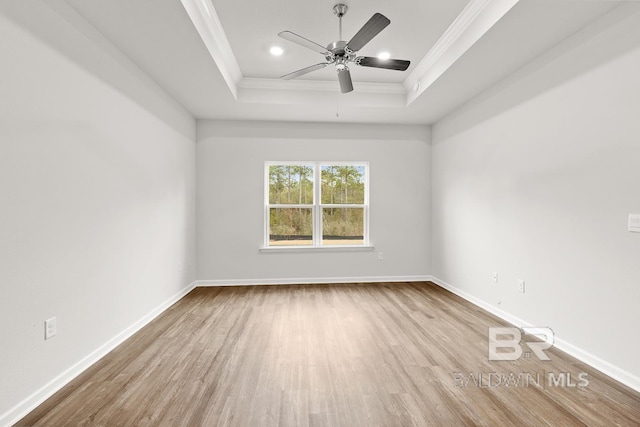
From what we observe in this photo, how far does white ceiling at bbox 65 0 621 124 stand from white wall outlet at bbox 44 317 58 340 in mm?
2199

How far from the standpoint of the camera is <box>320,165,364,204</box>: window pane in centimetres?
521

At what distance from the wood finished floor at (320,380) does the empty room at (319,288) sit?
2cm

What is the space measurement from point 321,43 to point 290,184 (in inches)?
94.3

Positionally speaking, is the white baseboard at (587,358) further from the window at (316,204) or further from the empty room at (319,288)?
the window at (316,204)

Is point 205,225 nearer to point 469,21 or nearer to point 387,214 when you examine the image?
point 387,214

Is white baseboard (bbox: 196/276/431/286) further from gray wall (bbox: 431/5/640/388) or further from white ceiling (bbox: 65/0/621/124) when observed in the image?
white ceiling (bbox: 65/0/621/124)

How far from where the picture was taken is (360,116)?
471cm

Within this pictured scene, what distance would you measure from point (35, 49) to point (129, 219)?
153 centimetres

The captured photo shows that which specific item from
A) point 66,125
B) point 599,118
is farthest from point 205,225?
point 599,118

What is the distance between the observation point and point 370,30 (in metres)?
2.27

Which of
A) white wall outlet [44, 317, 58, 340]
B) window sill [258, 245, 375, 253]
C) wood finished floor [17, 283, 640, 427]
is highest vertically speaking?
window sill [258, 245, 375, 253]

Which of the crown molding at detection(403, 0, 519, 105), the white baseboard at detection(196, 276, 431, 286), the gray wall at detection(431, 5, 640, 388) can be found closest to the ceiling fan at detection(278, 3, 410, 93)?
the crown molding at detection(403, 0, 519, 105)

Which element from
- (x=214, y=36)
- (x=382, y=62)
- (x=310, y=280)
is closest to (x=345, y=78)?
(x=382, y=62)

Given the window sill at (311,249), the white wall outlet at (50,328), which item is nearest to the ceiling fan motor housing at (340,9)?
A: the white wall outlet at (50,328)
